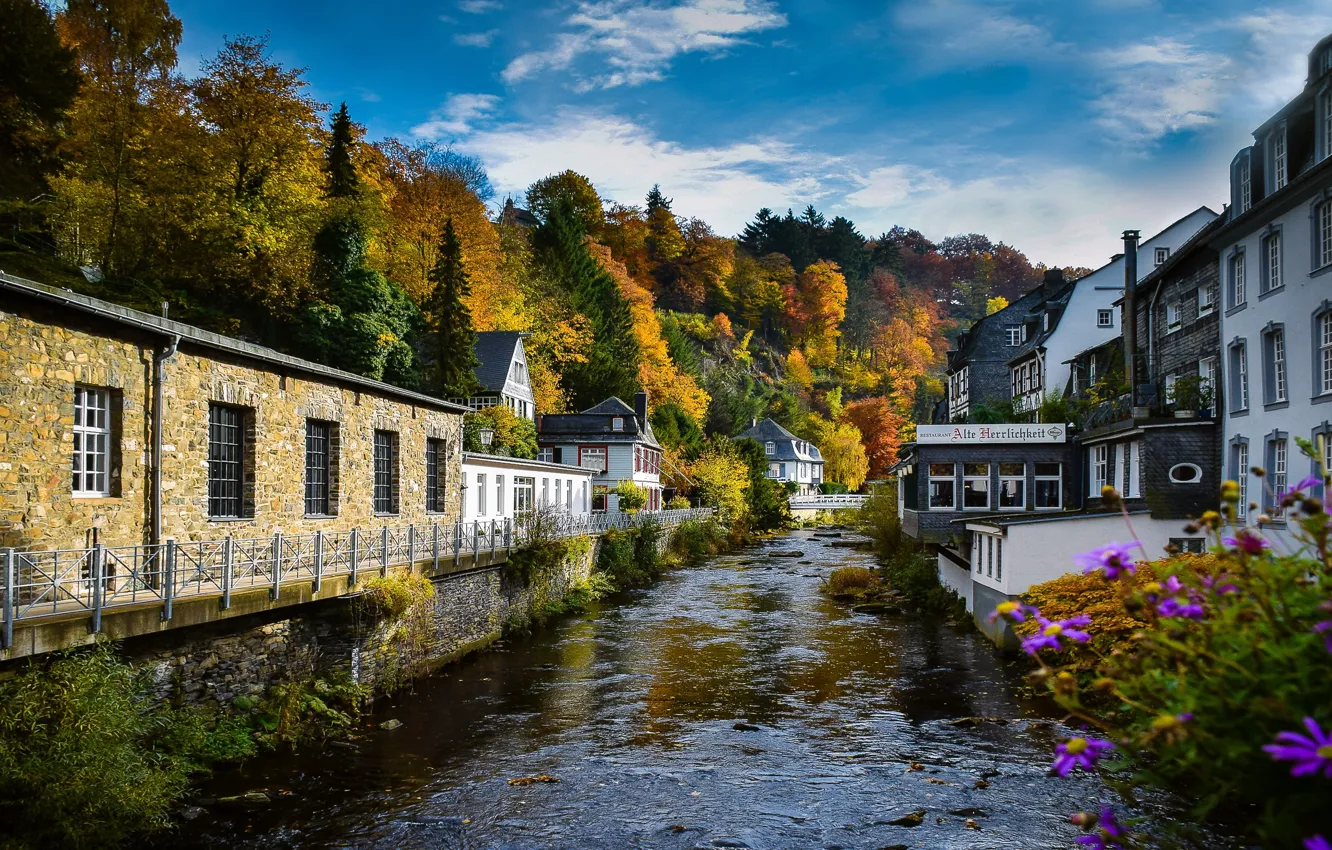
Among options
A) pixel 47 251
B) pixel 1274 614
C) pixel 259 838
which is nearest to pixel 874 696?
pixel 259 838

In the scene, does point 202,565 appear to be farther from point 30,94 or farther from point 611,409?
point 611,409

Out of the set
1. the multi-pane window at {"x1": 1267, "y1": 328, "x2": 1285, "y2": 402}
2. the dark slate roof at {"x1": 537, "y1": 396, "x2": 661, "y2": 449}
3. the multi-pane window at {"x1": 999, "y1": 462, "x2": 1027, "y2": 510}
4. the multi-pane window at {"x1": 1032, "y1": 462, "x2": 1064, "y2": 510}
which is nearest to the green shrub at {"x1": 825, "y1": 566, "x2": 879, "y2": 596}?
the multi-pane window at {"x1": 999, "y1": 462, "x2": 1027, "y2": 510}

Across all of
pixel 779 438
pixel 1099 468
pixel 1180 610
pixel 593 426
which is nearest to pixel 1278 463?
pixel 1099 468

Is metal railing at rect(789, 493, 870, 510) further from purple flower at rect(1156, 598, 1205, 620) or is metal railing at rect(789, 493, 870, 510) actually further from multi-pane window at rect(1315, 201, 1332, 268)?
purple flower at rect(1156, 598, 1205, 620)

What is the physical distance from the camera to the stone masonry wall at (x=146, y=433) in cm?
1246

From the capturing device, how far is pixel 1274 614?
3.37 m

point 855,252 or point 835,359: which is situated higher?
point 855,252

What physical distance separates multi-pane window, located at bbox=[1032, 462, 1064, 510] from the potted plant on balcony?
6.30 meters

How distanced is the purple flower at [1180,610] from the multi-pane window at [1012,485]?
1104 inches

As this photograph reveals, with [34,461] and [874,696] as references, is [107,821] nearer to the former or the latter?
[34,461]

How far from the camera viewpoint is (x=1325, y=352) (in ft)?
61.8

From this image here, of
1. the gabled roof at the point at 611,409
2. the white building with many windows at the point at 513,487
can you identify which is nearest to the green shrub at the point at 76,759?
the white building with many windows at the point at 513,487

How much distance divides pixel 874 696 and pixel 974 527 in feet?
29.2

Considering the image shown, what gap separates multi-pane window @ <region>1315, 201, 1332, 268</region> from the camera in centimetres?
1856
